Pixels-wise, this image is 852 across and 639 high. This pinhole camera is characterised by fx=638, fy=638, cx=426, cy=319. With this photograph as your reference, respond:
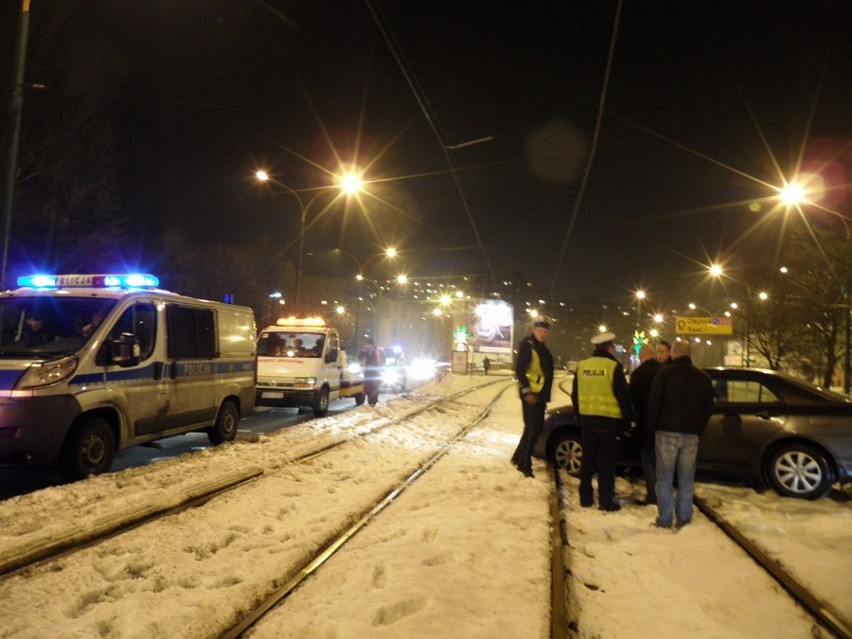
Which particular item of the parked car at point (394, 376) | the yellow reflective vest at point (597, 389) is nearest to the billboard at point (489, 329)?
the parked car at point (394, 376)

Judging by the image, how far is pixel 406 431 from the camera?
12.6 metres

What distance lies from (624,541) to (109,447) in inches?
237

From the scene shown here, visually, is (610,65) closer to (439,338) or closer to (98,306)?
(98,306)

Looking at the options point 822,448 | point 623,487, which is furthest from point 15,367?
point 822,448

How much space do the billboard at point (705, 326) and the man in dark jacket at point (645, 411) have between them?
2477 cm

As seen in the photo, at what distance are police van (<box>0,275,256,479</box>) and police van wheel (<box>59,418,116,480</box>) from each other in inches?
0.4

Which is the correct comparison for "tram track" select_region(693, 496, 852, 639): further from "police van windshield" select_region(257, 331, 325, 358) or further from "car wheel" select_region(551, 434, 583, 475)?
"police van windshield" select_region(257, 331, 325, 358)

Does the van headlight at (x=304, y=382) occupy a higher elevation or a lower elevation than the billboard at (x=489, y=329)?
lower

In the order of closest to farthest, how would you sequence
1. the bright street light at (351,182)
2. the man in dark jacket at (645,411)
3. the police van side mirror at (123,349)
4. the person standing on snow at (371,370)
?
the man in dark jacket at (645,411) < the police van side mirror at (123,349) < the bright street light at (351,182) < the person standing on snow at (371,370)

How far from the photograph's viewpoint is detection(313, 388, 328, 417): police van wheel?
1533 cm

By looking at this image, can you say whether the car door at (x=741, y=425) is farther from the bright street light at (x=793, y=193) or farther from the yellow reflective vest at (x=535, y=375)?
the bright street light at (x=793, y=193)

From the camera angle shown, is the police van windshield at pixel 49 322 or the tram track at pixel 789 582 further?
the police van windshield at pixel 49 322

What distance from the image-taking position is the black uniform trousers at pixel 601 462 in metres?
6.58

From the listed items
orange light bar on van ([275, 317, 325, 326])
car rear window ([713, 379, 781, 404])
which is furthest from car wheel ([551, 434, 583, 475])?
orange light bar on van ([275, 317, 325, 326])
